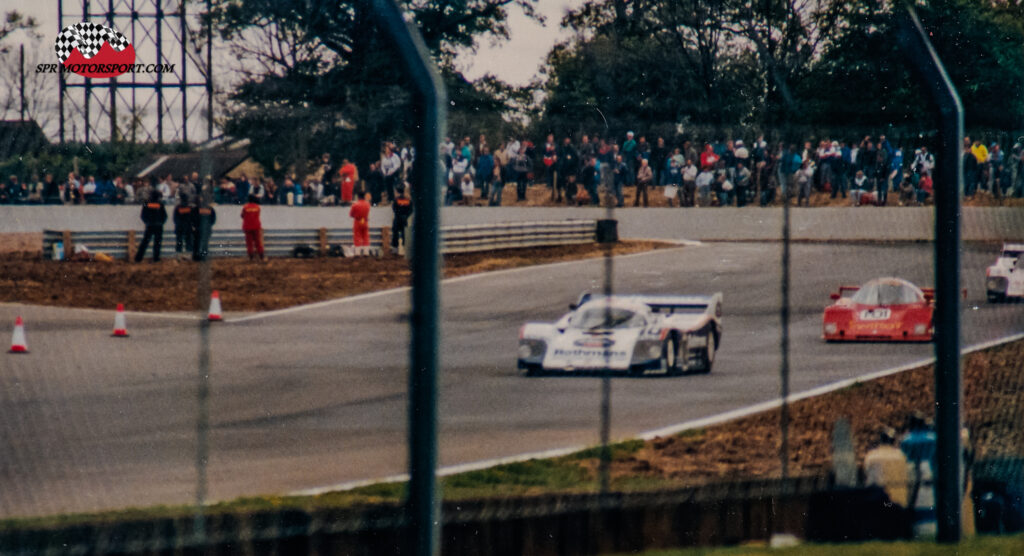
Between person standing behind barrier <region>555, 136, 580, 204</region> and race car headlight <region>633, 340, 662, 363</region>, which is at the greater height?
person standing behind barrier <region>555, 136, 580, 204</region>

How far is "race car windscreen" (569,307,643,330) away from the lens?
7000 millimetres

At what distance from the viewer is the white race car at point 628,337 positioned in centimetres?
706

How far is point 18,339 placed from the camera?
239 inches

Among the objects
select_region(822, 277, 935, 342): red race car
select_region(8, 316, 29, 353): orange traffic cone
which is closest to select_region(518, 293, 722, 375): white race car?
select_region(822, 277, 935, 342): red race car

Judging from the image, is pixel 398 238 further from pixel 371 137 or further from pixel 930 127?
pixel 930 127

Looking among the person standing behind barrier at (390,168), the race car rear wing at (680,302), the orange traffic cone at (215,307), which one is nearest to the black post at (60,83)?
the person standing behind barrier at (390,168)

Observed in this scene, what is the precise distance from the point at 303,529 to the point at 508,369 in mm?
3568

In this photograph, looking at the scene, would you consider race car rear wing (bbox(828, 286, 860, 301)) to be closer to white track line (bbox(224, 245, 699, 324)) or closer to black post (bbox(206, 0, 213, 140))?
white track line (bbox(224, 245, 699, 324))

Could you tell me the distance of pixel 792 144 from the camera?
7492 mm

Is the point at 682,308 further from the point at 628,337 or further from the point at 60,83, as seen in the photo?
the point at 60,83

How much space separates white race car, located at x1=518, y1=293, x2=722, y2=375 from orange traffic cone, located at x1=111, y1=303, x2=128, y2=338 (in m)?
2.50

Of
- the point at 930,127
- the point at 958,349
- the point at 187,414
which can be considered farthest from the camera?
the point at 930,127

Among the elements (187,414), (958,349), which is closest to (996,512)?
(958,349)

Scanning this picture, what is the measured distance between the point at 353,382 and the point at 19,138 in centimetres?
230
